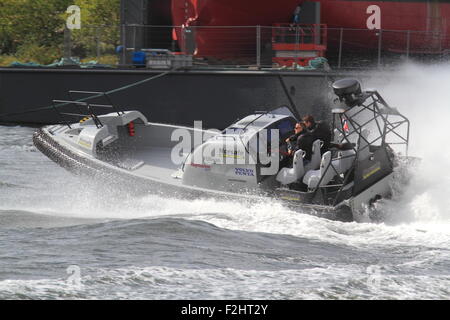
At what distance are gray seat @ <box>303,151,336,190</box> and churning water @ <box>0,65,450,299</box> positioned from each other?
1.51 feet

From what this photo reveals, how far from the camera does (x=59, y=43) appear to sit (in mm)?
22859

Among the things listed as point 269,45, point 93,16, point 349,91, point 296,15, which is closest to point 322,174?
point 349,91

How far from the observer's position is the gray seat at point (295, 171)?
1033 centimetres

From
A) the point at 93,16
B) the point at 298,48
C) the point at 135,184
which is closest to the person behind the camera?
the point at 135,184

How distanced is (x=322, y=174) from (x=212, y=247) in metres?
2.04

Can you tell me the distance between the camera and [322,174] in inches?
397

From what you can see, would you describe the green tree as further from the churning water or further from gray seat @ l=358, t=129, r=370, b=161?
gray seat @ l=358, t=129, r=370, b=161

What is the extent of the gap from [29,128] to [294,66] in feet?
17.9

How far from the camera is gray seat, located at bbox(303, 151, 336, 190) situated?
10.1 meters

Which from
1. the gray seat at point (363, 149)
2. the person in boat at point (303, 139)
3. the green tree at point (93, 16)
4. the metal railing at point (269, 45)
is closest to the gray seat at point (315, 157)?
the person in boat at point (303, 139)

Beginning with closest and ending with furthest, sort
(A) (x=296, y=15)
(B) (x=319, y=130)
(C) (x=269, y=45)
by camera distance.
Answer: (B) (x=319, y=130) < (C) (x=269, y=45) < (A) (x=296, y=15)

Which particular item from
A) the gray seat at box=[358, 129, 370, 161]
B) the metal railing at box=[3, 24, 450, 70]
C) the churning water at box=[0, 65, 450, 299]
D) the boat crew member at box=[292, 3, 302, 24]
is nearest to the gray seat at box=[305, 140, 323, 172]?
the gray seat at box=[358, 129, 370, 161]

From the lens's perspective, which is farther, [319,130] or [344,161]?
[319,130]

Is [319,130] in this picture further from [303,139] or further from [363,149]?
[363,149]
